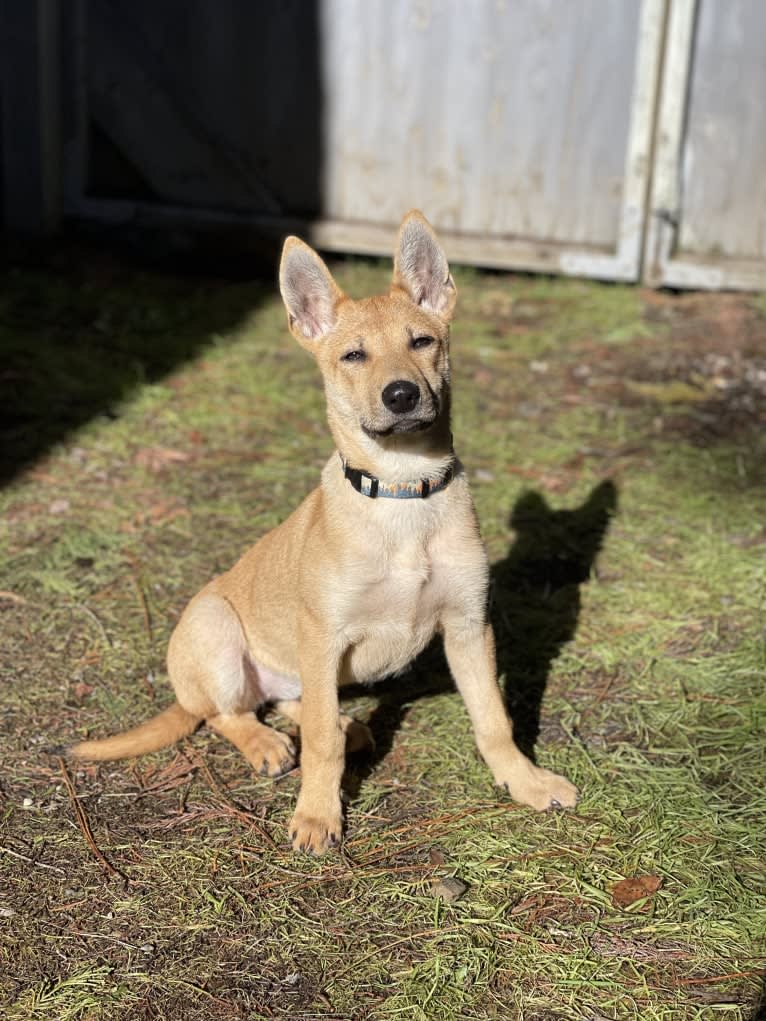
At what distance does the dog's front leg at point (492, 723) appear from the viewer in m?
3.57

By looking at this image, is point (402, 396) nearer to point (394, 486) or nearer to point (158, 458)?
point (394, 486)

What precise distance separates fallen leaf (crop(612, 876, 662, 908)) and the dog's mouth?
1435 mm

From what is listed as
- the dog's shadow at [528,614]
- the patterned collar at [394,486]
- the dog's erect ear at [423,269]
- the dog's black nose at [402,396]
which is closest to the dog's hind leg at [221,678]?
the dog's shadow at [528,614]

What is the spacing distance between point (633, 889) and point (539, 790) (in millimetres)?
463

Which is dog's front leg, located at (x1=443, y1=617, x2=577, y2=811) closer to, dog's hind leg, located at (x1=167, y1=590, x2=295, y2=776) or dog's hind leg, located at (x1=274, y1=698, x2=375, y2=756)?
dog's hind leg, located at (x1=274, y1=698, x2=375, y2=756)

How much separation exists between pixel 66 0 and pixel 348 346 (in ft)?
23.2

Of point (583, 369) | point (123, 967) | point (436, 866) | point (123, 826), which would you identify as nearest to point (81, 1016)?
point (123, 967)

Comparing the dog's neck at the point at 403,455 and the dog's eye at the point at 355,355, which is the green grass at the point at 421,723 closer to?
the dog's neck at the point at 403,455

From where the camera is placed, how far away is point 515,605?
16.0 feet

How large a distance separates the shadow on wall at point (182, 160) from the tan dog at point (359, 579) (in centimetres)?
475

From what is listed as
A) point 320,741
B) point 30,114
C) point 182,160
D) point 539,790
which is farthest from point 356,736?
point 30,114

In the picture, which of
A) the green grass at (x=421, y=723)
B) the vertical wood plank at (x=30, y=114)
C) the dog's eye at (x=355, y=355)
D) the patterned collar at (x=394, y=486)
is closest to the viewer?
the green grass at (x=421, y=723)

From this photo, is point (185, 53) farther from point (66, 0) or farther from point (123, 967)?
point (123, 967)

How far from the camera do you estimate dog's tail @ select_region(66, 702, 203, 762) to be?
12.3ft
